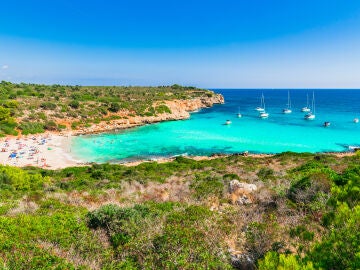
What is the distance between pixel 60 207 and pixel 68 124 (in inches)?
1991

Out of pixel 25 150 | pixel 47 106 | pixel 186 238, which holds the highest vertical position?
pixel 47 106

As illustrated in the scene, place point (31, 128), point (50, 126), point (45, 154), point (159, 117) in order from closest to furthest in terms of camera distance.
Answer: point (45, 154) < point (31, 128) < point (50, 126) < point (159, 117)

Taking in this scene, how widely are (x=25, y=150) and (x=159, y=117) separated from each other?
126ft

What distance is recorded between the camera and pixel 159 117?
2820 inches

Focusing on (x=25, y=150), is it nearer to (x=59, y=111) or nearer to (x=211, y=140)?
(x=59, y=111)

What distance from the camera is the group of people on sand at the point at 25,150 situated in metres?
33.3

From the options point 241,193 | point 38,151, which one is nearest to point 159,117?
point 38,151

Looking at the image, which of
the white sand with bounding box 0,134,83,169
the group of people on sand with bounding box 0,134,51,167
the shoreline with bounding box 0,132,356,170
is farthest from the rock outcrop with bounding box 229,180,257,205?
the group of people on sand with bounding box 0,134,51,167

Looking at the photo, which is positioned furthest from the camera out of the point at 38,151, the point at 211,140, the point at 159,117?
the point at 159,117

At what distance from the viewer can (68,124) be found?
5578 cm

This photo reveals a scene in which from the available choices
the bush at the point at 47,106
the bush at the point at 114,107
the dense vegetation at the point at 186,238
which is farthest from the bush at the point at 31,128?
the dense vegetation at the point at 186,238

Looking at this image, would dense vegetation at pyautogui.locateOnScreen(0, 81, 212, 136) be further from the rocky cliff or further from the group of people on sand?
the group of people on sand

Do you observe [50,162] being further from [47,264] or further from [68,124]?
[47,264]

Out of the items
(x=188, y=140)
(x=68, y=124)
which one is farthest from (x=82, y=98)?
(x=188, y=140)
